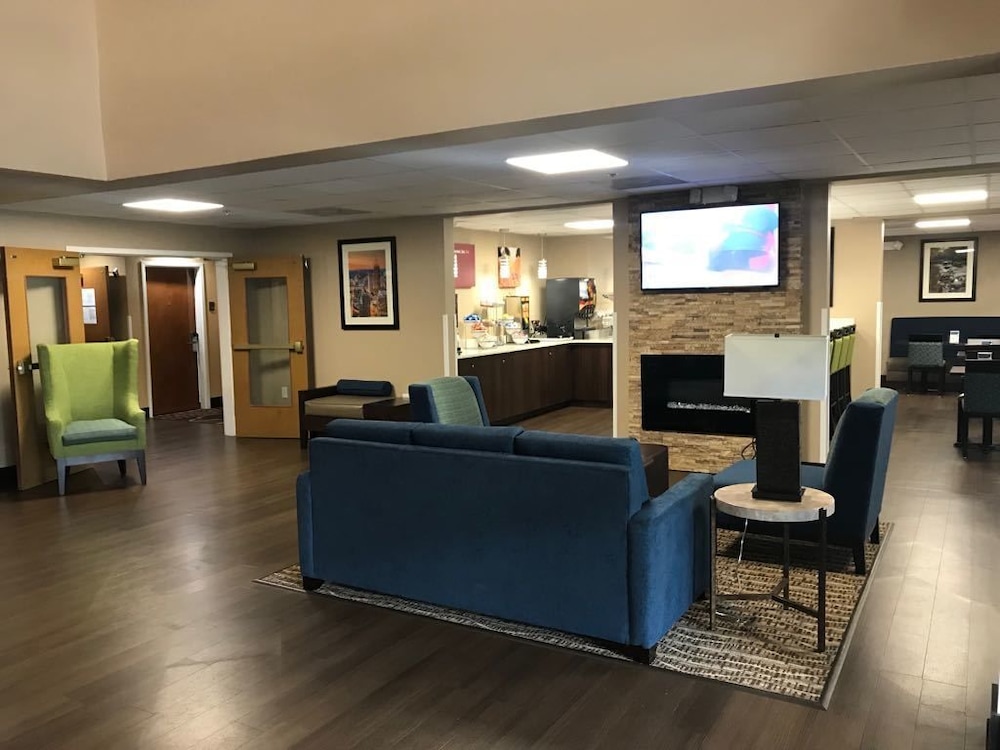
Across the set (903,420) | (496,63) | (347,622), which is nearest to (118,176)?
(496,63)

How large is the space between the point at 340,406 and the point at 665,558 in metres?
5.17

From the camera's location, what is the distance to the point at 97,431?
6.49 m

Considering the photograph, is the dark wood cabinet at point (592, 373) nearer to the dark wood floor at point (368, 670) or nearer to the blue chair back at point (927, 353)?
the blue chair back at point (927, 353)

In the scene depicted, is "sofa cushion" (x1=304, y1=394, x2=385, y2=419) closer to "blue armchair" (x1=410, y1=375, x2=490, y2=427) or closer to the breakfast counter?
the breakfast counter

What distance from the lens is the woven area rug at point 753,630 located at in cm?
308

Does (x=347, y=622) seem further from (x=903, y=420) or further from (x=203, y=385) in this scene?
(x=203, y=385)

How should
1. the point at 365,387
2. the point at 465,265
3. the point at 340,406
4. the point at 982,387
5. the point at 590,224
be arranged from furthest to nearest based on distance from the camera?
the point at 465,265
the point at 590,224
the point at 365,387
the point at 340,406
the point at 982,387

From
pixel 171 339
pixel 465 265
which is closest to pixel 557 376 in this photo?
pixel 465 265

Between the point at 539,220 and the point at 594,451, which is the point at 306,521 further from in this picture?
the point at 539,220

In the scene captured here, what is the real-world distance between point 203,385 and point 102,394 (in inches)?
174

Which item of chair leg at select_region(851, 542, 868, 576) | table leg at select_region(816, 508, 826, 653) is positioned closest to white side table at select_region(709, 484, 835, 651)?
table leg at select_region(816, 508, 826, 653)

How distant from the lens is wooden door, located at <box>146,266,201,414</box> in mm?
10742

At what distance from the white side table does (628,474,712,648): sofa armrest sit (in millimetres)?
95

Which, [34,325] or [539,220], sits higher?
[539,220]
